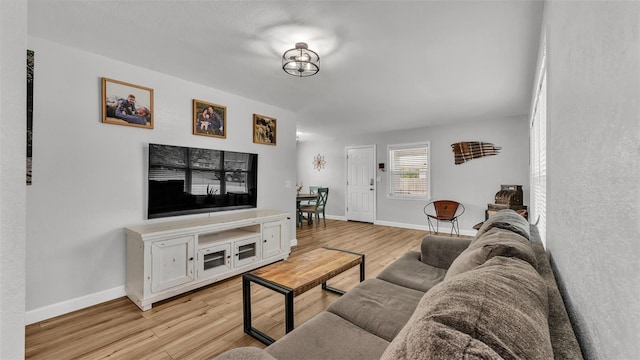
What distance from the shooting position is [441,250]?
7.17ft

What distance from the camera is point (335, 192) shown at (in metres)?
7.20

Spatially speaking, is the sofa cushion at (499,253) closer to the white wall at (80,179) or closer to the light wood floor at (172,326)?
the light wood floor at (172,326)

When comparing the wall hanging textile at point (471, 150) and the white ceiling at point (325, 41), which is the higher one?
the white ceiling at point (325, 41)

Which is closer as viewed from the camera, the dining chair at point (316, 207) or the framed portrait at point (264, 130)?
the framed portrait at point (264, 130)

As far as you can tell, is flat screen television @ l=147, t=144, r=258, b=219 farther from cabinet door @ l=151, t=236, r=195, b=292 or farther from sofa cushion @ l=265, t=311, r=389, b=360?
sofa cushion @ l=265, t=311, r=389, b=360

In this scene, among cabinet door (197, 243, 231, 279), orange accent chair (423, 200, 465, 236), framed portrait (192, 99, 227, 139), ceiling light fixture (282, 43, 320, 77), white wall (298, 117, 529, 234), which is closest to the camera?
ceiling light fixture (282, 43, 320, 77)

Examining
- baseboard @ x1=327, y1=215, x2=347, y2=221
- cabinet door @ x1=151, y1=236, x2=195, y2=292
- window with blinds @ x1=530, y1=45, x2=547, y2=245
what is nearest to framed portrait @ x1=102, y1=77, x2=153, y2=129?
cabinet door @ x1=151, y1=236, x2=195, y2=292

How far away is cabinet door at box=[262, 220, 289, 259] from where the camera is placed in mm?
3273

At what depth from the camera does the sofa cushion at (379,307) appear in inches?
50.9

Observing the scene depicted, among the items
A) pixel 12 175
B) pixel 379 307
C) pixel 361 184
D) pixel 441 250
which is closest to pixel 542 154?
pixel 441 250

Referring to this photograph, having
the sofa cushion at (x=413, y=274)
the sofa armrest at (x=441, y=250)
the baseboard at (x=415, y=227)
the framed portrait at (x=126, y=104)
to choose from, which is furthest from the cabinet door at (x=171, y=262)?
the baseboard at (x=415, y=227)

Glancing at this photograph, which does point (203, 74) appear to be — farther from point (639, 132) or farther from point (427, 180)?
point (427, 180)

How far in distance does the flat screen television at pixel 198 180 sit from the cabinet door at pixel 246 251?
0.58 m

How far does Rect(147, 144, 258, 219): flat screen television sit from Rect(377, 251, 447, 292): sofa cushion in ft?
7.27
